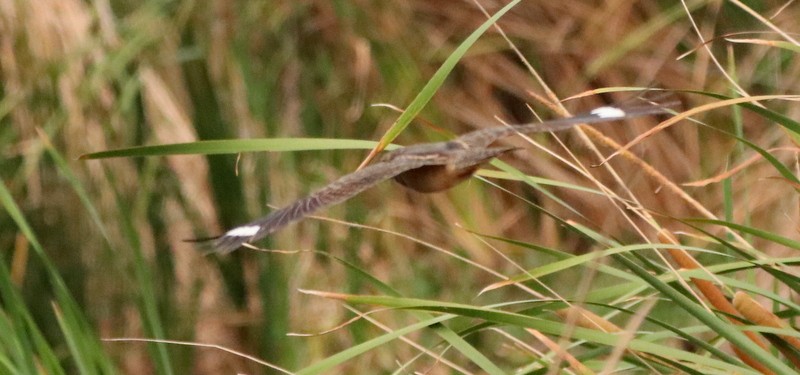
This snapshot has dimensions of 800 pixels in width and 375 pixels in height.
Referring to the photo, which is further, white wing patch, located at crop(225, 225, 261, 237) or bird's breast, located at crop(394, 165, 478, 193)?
bird's breast, located at crop(394, 165, 478, 193)

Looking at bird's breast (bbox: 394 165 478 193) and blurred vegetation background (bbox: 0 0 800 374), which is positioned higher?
bird's breast (bbox: 394 165 478 193)

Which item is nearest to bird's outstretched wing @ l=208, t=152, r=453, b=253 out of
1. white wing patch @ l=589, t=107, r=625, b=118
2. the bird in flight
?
the bird in flight

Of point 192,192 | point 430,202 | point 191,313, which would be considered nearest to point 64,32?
point 192,192

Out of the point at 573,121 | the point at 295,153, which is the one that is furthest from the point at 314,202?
the point at 295,153

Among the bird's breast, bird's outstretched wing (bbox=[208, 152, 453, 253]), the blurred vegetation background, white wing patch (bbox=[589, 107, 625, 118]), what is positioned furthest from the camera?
the blurred vegetation background

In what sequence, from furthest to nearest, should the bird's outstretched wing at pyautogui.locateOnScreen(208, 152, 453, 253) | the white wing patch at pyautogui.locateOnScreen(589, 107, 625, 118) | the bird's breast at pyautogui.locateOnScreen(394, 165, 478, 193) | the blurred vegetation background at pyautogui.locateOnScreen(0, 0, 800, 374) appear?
the blurred vegetation background at pyautogui.locateOnScreen(0, 0, 800, 374) < the bird's breast at pyautogui.locateOnScreen(394, 165, 478, 193) < the white wing patch at pyautogui.locateOnScreen(589, 107, 625, 118) < the bird's outstretched wing at pyautogui.locateOnScreen(208, 152, 453, 253)

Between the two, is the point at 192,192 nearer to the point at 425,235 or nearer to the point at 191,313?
the point at 191,313

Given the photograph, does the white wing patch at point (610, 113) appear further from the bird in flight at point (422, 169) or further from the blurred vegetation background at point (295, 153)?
the blurred vegetation background at point (295, 153)

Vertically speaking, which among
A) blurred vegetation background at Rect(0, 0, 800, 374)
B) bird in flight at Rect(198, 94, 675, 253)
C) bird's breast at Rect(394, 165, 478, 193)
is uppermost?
bird in flight at Rect(198, 94, 675, 253)

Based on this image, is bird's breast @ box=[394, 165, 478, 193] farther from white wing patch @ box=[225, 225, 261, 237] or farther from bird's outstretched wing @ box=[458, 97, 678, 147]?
white wing patch @ box=[225, 225, 261, 237]
